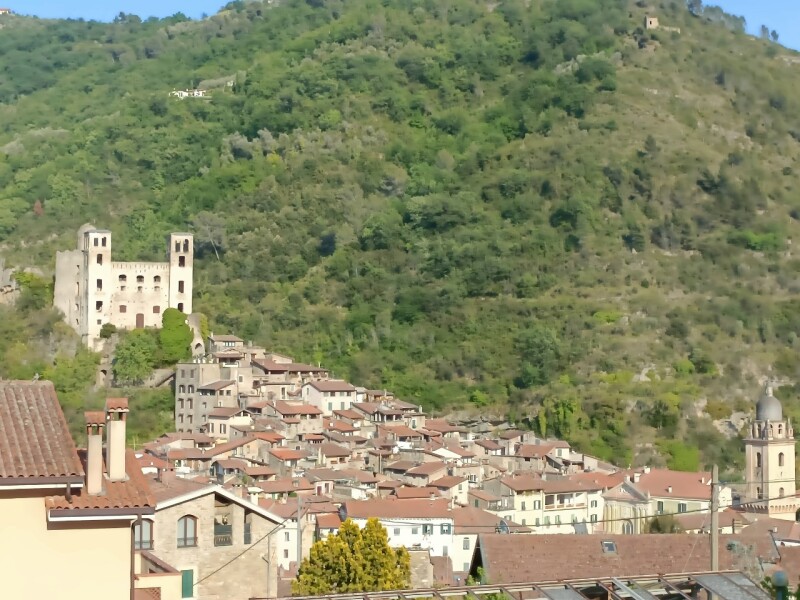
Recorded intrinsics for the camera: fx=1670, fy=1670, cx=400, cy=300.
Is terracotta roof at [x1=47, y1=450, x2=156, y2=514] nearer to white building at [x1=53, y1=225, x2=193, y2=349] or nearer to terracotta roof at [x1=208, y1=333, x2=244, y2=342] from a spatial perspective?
terracotta roof at [x1=208, y1=333, x2=244, y2=342]

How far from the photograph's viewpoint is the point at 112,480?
11.5 meters

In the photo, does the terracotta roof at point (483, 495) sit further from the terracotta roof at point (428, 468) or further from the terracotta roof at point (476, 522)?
the terracotta roof at point (476, 522)

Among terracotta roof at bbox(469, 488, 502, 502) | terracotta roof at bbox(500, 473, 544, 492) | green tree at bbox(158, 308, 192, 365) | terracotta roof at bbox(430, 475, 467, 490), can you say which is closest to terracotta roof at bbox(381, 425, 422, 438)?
terracotta roof at bbox(500, 473, 544, 492)

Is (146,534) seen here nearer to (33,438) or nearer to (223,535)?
(223,535)

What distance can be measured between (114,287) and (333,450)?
15421 mm

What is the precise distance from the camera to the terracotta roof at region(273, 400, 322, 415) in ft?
197

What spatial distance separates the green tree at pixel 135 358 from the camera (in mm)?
63875

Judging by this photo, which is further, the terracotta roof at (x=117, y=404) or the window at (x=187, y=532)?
the window at (x=187, y=532)

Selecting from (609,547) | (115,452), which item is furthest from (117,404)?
(609,547)

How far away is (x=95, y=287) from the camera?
66625 mm

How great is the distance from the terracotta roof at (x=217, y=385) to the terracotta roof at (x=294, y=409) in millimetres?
1983

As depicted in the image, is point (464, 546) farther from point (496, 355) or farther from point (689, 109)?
point (689, 109)

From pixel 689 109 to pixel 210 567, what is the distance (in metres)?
79.9

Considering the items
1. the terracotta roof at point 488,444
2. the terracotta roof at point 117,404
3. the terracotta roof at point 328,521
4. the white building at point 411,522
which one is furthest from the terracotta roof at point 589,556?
the terracotta roof at point 488,444
